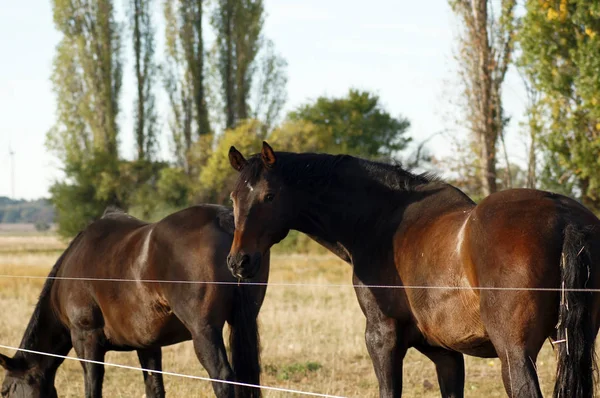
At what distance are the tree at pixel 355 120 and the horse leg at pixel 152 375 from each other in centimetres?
4127

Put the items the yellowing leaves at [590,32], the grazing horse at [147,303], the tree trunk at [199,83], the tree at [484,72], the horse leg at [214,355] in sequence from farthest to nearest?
the tree trunk at [199,83] → the tree at [484,72] → the yellowing leaves at [590,32] → the grazing horse at [147,303] → the horse leg at [214,355]

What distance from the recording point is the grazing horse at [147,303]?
20.3 feet

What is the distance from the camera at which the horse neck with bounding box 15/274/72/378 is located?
730cm

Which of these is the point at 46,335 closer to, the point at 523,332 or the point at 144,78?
the point at 523,332

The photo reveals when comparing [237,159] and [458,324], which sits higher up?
[237,159]

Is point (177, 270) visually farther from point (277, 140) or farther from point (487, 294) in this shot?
point (277, 140)

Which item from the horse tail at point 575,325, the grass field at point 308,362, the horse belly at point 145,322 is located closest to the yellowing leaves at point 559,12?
the grass field at point 308,362

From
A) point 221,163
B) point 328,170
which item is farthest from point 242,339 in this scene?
point 221,163

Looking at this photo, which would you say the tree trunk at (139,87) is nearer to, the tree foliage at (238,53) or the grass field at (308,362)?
the tree foliage at (238,53)

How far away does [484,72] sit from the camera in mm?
19125

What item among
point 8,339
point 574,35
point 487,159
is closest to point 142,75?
point 487,159

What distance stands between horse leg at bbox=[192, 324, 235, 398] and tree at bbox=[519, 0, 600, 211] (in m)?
11.3

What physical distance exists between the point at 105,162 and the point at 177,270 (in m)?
34.6

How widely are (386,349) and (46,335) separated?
398 cm
